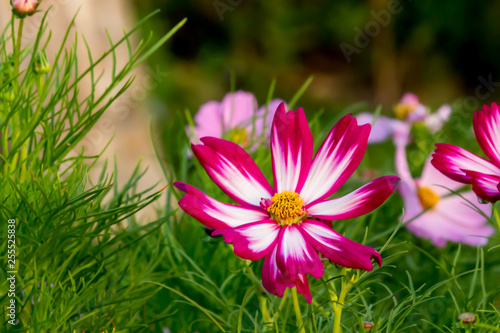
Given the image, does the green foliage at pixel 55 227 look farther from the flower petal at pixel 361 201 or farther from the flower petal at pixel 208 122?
the flower petal at pixel 208 122

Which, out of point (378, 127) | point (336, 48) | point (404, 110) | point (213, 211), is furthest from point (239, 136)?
point (336, 48)

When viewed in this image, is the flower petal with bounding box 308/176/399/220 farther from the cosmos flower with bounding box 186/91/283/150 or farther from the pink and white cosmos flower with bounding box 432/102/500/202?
the cosmos flower with bounding box 186/91/283/150

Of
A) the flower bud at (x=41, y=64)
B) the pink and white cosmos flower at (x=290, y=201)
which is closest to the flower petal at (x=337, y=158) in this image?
the pink and white cosmos flower at (x=290, y=201)

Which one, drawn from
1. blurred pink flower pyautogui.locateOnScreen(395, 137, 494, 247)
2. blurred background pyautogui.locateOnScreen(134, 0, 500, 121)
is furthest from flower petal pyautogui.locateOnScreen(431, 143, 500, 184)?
blurred background pyautogui.locateOnScreen(134, 0, 500, 121)

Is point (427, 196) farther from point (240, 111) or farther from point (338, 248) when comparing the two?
point (338, 248)

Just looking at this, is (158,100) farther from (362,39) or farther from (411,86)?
(411,86)

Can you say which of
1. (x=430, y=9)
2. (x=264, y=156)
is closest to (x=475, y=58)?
(x=430, y=9)
